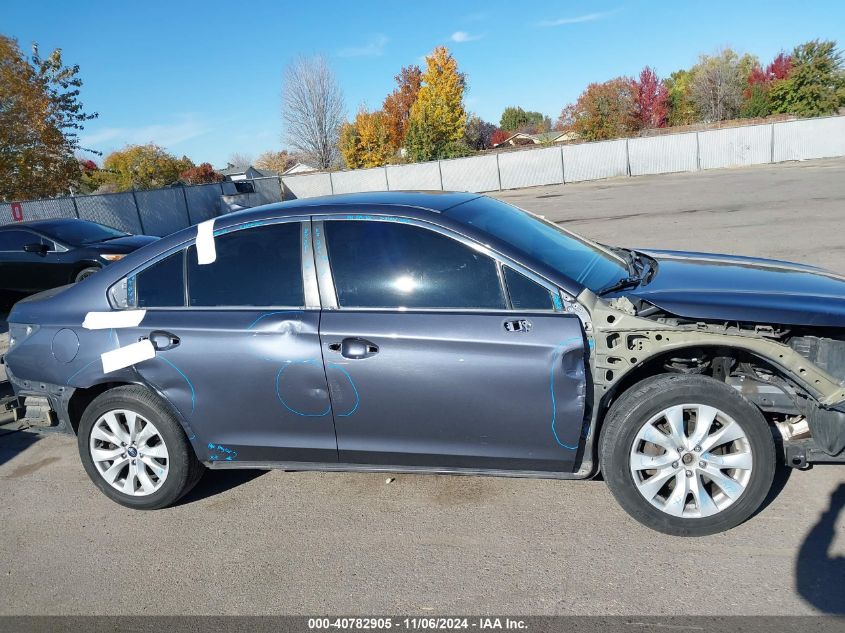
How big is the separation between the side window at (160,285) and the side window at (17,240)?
8.22 meters

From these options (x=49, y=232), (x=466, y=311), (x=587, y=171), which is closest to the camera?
(x=466, y=311)

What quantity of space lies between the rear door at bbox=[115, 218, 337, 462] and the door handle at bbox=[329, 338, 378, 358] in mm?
119

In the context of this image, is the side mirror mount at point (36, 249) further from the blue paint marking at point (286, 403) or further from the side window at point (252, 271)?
the blue paint marking at point (286, 403)

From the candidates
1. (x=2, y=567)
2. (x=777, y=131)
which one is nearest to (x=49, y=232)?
(x=2, y=567)

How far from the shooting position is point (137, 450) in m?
3.80

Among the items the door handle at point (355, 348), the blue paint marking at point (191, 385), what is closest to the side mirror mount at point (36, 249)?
the blue paint marking at point (191, 385)

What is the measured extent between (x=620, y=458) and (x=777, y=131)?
33387mm

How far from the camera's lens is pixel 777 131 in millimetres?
30984

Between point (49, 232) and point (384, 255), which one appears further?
point (49, 232)

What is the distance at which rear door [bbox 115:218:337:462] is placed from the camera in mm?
3465

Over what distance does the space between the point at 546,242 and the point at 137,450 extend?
105 inches

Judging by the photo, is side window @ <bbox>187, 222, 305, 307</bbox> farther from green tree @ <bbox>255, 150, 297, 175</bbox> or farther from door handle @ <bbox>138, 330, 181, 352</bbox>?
green tree @ <bbox>255, 150, 297, 175</bbox>

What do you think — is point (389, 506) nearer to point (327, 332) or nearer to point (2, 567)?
point (327, 332)

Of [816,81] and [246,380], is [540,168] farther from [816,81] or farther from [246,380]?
[246,380]
